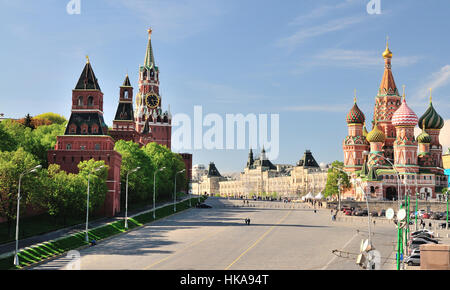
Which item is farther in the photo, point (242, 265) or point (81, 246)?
point (81, 246)

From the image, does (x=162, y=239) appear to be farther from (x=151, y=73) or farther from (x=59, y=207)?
(x=151, y=73)

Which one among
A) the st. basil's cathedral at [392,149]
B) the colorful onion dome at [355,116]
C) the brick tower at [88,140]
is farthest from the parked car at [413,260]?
the colorful onion dome at [355,116]

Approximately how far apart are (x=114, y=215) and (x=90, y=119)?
603 inches

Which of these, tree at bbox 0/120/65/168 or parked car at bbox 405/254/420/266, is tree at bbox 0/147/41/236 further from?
parked car at bbox 405/254/420/266

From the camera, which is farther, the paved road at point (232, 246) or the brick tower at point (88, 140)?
the brick tower at point (88, 140)

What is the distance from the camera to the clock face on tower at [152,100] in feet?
567

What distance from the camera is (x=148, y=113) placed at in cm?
17188

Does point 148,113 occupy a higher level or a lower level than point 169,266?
higher

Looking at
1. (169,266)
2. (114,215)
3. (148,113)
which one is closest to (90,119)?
(114,215)

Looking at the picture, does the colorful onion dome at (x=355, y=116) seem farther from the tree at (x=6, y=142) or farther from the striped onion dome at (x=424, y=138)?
the tree at (x=6, y=142)

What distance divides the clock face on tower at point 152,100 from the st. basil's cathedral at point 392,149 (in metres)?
56.4

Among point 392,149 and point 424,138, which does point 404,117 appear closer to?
point 424,138

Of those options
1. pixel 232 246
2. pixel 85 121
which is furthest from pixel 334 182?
pixel 232 246

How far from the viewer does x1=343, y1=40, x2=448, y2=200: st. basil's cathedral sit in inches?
5492
